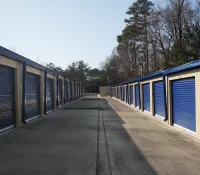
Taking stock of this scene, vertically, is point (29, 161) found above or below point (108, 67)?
below

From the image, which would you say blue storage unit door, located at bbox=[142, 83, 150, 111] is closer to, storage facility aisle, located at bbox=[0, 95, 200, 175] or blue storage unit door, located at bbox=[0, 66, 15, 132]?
storage facility aisle, located at bbox=[0, 95, 200, 175]

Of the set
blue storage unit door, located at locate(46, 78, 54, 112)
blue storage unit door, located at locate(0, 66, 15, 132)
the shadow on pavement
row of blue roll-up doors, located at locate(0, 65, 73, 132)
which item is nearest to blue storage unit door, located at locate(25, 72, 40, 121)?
row of blue roll-up doors, located at locate(0, 65, 73, 132)

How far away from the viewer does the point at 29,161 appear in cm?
717

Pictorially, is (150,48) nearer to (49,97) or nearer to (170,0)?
(170,0)

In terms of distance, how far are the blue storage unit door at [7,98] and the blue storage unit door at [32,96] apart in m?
2.27

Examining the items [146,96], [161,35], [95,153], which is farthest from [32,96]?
[161,35]

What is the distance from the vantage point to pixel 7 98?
11914mm

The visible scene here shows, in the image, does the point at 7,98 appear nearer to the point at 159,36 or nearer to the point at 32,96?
the point at 32,96

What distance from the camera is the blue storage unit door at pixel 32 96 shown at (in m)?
15.2

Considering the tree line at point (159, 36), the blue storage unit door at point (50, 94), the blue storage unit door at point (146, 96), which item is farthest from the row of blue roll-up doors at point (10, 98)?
the tree line at point (159, 36)

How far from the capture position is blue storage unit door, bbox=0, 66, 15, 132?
11163 millimetres

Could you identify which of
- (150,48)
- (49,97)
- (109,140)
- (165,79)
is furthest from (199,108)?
(150,48)

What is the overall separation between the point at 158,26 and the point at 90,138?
28420 mm

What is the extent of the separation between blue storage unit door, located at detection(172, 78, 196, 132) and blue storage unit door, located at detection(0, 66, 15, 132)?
6673 mm
